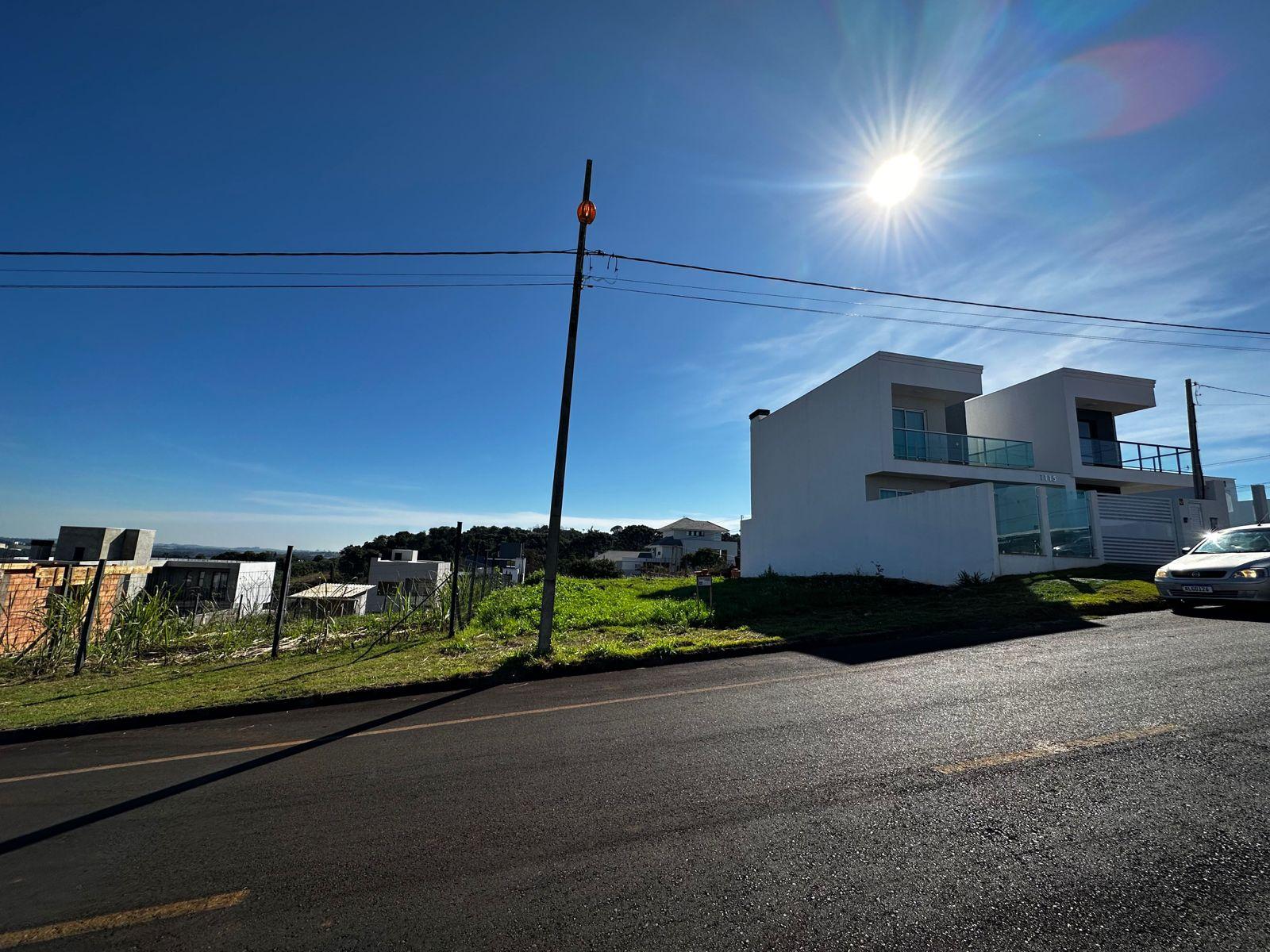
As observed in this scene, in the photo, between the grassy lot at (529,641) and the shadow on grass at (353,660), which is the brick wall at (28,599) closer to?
the grassy lot at (529,641)

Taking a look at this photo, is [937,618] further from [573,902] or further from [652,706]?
[573,902]

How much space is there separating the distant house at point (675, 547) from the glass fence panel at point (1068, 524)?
144 ft

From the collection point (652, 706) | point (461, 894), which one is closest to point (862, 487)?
point (652, 706)

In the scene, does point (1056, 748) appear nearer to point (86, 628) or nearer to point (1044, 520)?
point (86, 628)

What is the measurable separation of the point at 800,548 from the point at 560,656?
715 inches

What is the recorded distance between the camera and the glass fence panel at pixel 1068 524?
1585 centimetres

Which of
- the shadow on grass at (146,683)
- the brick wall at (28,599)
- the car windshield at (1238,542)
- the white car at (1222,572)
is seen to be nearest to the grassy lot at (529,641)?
the shadow on grass at (146,683)

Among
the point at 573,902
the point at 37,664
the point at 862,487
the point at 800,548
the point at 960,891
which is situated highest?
the point at 862,487

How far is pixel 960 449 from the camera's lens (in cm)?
2156

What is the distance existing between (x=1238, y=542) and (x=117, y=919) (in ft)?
50.4

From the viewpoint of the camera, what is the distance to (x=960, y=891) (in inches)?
99.0

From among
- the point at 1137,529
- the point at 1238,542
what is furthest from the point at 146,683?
the point at 1137,529

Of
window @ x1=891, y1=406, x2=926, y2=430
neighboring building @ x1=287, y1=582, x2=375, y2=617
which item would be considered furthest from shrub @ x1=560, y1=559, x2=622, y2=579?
window @ x1=891, y1=406, x2=926, y2=430

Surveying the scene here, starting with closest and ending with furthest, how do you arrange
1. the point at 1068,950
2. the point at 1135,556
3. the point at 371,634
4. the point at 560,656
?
the point at 1068,950 → the point at 560,656 → the point at 371,634 → the point at 1135,556
